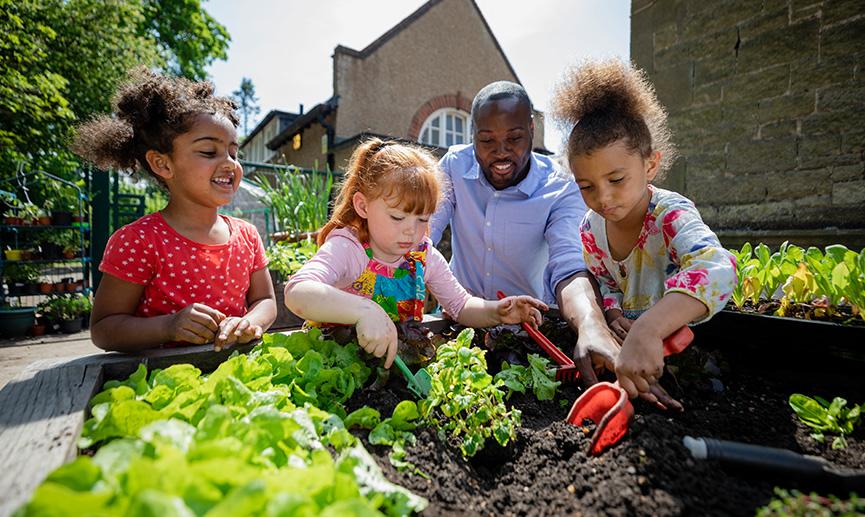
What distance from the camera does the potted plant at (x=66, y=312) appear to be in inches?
263

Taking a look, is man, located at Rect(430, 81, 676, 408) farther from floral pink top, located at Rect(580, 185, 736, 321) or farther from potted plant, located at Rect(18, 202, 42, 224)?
potted plant, located at Rect(18, 202, 42, 224)

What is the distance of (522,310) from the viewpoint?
1.56 meters

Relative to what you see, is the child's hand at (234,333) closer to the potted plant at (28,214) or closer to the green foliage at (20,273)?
the potted plant at (28,214)

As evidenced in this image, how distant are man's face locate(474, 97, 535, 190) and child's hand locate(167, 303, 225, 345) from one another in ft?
5.65

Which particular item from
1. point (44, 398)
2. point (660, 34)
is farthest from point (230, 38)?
point (44, 398)

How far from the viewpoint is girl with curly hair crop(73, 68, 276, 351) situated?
1481 millimetres

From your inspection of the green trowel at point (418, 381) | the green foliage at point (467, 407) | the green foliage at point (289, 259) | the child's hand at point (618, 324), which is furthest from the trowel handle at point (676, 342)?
the green foliage at point (289, 259)

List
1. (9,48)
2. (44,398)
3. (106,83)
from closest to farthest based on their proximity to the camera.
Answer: (44,398) → (9,48) → (106,83)

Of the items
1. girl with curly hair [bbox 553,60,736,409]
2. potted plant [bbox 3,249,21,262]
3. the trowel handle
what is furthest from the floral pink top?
potted plant [bbox 3,249,21,262]

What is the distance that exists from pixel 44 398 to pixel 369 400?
0.74 m

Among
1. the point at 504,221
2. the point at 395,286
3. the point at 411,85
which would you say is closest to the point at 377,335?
the point at 395,286

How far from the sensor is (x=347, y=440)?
0.89 m

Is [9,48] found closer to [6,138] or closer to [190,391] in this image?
[6,138]

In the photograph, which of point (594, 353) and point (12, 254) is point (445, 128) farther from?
point (594, 353)
